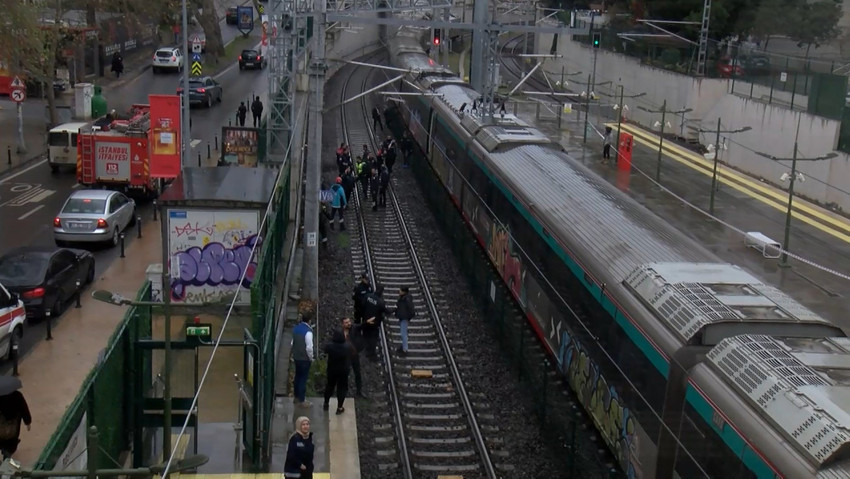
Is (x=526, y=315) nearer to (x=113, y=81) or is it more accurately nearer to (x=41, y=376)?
(x=41, y=376)

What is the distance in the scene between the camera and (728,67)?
45344 millimetres

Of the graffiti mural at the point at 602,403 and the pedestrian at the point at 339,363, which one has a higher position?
the graffiti mural at the point at 602,403

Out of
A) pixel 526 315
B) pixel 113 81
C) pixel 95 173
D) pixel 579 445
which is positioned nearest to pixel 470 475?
pixel 579 445

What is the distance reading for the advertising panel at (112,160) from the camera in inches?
1185

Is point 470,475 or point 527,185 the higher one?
point 527,185

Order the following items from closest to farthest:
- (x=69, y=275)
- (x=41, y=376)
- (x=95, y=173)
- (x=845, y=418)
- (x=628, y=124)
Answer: (x=845, y=418), (x=41, y=376), (x=69, y=275), (x=95, y=173), (x=628, y=124)

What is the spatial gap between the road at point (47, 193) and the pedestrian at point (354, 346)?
4.97 metres

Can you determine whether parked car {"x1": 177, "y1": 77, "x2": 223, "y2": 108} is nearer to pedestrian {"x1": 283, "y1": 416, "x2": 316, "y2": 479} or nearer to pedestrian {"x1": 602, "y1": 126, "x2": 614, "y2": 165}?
pedestrian {"x1": 602, "y1": 126, "x2": 614, "y2": 165}

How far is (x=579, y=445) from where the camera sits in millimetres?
14047

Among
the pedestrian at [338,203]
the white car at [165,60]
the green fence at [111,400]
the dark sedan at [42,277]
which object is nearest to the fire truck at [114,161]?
the pedestrian at [338,203]

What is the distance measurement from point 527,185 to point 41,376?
29.0 ft

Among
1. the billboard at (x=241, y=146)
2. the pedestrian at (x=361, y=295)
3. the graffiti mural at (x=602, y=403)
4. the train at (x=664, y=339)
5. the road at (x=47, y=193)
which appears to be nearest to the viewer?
the train at (x=664, y=339)

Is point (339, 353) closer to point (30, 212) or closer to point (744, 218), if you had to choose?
point (30, 212)

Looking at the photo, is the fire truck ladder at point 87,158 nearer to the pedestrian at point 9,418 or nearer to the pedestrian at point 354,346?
the pedestrian at point 354,346
